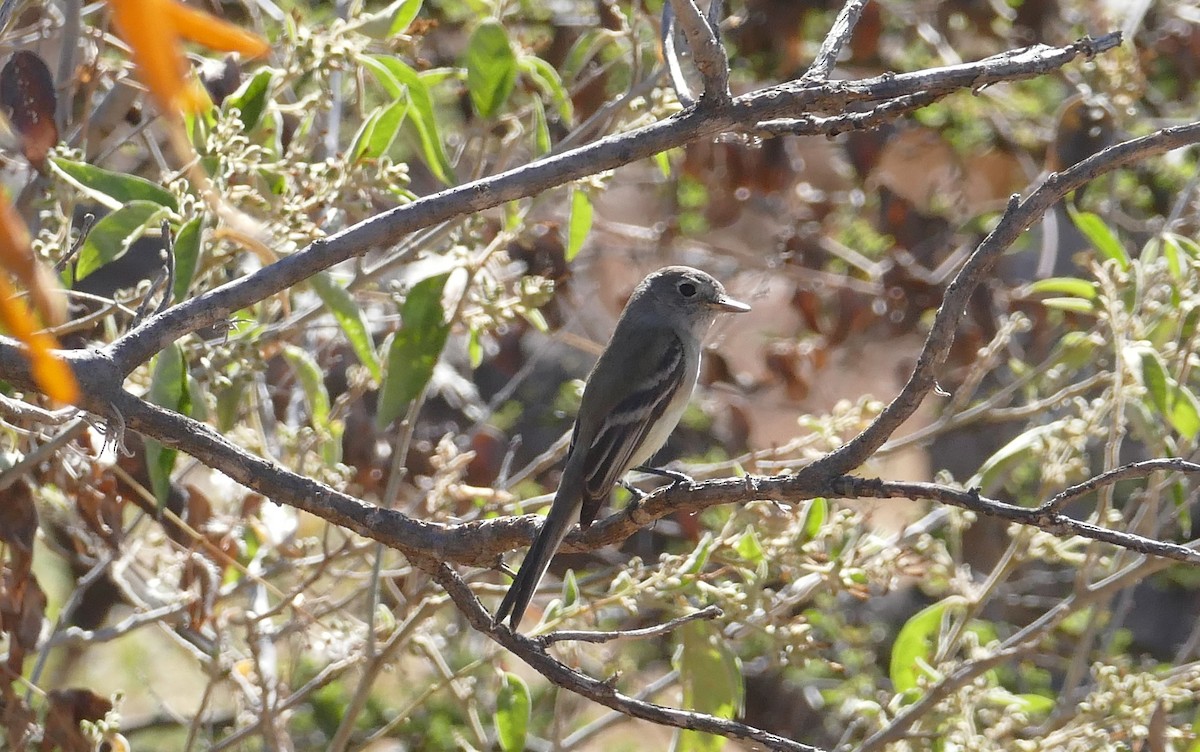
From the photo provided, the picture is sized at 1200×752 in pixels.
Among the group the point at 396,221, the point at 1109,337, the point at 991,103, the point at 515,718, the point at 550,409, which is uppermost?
the point at 991,103

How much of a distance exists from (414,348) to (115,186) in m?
0.82

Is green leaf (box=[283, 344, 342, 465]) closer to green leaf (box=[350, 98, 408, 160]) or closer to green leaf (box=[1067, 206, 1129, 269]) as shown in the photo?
green leaf (box=[350, 98, 408, 160])

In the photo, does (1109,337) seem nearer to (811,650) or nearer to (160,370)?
(811,650)

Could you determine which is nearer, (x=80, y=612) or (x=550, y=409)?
(x=80, y=612)

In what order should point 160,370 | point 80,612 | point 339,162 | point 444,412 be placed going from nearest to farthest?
point 160,370
point 339,162
point 80,612
point 444,412

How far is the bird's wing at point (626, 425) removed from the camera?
11.0 ft

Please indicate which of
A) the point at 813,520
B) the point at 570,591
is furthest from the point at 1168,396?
the point at 570,591

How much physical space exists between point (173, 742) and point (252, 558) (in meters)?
2.55

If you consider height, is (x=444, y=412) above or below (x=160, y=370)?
above

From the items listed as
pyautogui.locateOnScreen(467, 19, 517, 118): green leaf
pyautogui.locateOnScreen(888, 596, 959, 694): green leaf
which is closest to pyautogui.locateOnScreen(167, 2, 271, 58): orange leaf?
pyautogui.locateOnScreen(467, 19, 517, 118): green leaf

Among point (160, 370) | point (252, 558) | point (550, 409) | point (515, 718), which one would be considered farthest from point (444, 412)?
point (160, 370)

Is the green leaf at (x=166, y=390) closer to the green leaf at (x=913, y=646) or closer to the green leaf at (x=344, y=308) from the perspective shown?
the green leaf at (x=344, y=308)

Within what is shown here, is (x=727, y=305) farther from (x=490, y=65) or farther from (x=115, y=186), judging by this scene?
(x=115, y=186)

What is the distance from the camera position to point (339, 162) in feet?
10.1
